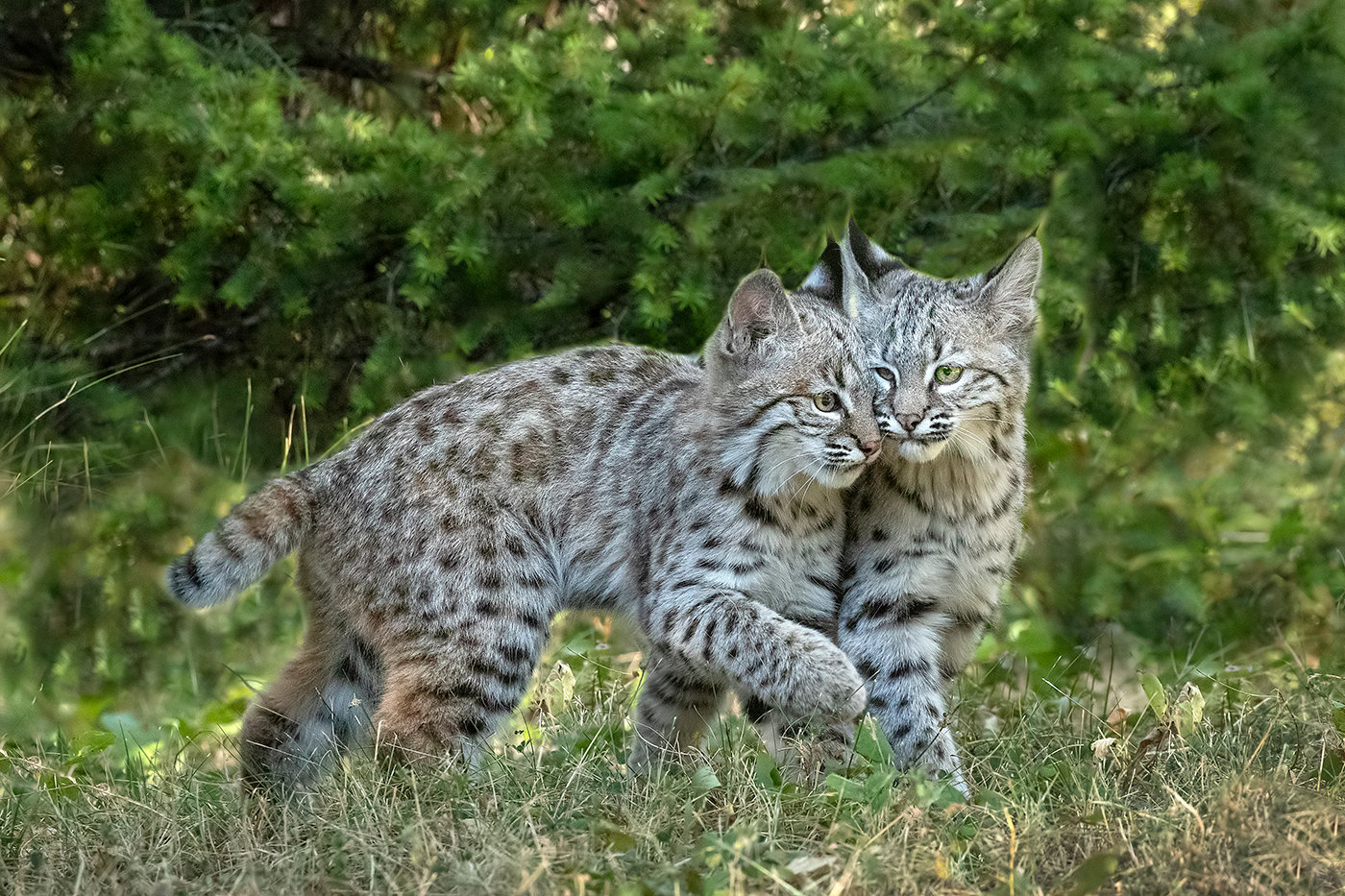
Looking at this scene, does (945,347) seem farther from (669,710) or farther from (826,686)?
(669,710)

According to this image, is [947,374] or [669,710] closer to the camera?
[947,374]

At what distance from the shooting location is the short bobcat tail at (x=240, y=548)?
13.1 feet

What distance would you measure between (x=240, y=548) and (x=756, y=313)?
1.61m

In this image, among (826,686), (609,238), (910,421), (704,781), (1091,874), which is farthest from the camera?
(609,238)

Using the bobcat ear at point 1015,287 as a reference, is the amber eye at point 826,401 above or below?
below

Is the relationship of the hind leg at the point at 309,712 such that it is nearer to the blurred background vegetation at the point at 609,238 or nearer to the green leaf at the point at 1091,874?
the blurred background vegetation at the point at 609,238

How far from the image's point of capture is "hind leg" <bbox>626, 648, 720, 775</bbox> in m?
4.25

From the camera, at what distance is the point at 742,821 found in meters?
3.25

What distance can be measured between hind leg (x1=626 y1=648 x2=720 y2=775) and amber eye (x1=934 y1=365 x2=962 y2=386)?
1111mm

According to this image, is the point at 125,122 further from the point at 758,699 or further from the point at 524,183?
the point at 758,699

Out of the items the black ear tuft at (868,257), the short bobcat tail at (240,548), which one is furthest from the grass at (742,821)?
the black ear tuft at (868,257)

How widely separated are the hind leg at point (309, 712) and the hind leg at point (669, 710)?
83 cm

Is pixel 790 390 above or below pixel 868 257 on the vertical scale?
below

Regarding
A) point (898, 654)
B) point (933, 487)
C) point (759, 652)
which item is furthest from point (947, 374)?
point (759, 652)
